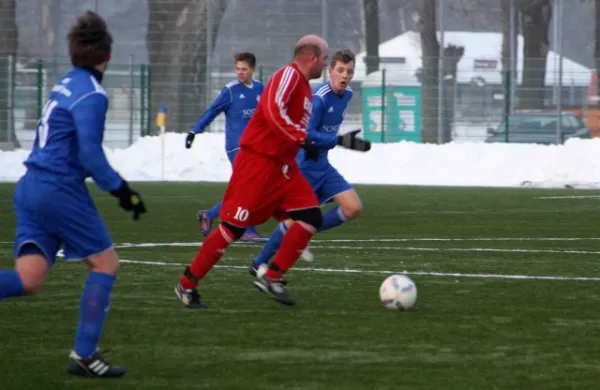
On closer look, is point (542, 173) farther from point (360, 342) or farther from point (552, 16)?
point (360, 342)

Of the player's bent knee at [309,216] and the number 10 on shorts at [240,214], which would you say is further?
the player's bent knee at [309,216]

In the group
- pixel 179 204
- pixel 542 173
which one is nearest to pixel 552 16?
pixel 542 173

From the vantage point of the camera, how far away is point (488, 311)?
9539 mm

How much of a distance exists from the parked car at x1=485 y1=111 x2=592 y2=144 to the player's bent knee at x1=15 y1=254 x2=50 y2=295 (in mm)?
28265

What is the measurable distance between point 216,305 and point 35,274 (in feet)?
9.44

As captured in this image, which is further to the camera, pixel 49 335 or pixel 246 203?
pixel 246 203

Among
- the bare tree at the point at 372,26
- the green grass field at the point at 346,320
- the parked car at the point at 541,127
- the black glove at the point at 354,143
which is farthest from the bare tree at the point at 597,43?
the black glove at the point at 354,143

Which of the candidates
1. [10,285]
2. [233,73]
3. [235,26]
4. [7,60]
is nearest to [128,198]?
[10,285]

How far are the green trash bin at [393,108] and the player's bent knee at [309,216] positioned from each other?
2489 cm

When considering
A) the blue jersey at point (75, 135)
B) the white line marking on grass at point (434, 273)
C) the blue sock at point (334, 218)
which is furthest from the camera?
the blue sock at point (334, 218)

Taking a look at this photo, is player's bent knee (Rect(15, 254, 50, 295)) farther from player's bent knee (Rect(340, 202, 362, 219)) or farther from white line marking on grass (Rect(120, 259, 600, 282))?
player's bent knee (Rect(340, 202, 362, 219))

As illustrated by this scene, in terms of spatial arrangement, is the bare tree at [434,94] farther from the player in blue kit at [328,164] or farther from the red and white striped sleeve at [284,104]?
the red and white striped sleeve at [284,104]

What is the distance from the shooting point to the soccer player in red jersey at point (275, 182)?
957 centimetres

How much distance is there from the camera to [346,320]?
9109 mm
